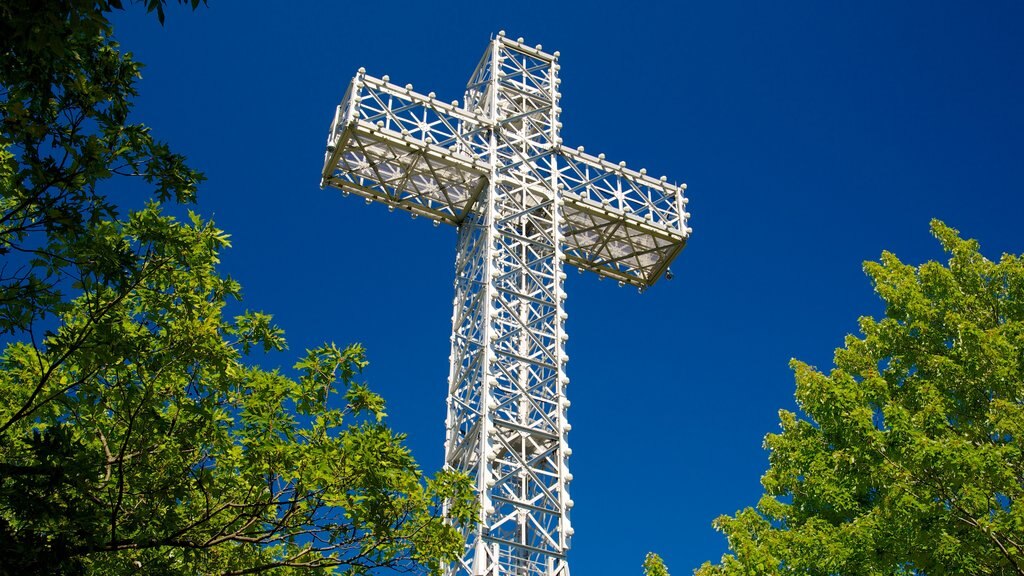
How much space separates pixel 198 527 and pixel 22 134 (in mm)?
3790

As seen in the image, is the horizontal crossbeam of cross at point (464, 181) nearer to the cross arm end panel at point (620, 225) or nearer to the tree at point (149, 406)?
the cross arm end panel at point (620, 225)

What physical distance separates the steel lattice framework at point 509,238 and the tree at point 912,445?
10.3ft

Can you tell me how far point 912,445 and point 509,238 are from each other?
901cm

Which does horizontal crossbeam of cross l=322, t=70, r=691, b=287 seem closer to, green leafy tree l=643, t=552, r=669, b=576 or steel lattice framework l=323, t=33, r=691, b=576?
steel lattice framework l=323, t=33, r=691, b=576

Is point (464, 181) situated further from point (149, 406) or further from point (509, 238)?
point (149, 406)

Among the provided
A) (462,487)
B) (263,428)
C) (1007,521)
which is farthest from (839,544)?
(263,428)

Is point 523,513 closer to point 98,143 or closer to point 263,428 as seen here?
point 263,428

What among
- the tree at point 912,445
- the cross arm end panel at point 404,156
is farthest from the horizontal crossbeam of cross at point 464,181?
the tree at point 912,445

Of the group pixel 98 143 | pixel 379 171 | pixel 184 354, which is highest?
pixel 379 171

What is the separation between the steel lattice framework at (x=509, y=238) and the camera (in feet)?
47.2

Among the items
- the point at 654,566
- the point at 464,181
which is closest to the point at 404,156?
the point at 464,181

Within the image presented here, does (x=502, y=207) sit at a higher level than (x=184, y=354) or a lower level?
higher

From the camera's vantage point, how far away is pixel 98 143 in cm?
752

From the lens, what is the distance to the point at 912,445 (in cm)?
1052
